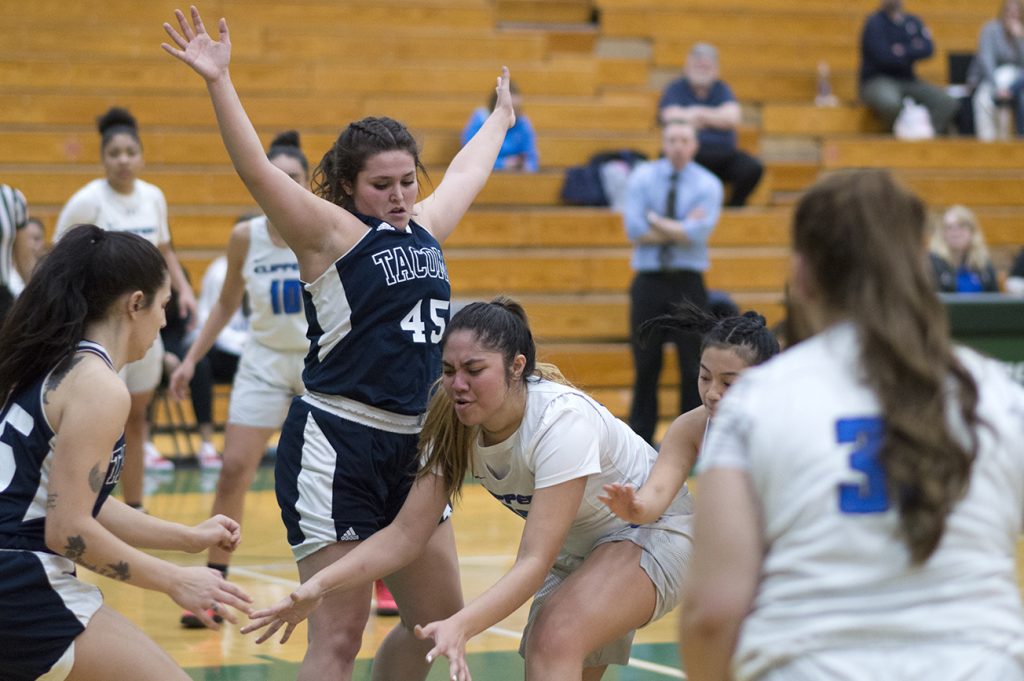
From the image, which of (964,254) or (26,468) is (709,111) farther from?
(26,468)

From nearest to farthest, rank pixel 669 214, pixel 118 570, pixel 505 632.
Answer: pixel 118 570 < pixel 505 632 < pixel 669 214

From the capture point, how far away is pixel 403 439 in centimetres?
363

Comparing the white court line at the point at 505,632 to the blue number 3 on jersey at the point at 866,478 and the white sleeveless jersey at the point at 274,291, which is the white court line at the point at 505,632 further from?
the blue number 3 on jersey at the point at 866,478

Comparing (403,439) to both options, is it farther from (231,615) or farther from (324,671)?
(231,615)

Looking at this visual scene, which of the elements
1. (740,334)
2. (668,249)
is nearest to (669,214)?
(668,249)

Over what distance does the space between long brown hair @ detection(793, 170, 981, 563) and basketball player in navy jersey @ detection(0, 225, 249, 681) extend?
4.64ft

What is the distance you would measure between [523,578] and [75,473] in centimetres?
95

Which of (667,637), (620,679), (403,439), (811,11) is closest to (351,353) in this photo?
(403,439)

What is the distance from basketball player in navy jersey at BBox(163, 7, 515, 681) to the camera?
3539 mm

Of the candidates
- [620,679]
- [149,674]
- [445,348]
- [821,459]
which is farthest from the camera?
[620,679]

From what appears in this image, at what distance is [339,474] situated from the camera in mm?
3582

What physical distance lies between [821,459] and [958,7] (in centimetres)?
1389

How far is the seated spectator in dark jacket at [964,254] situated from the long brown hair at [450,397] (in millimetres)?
7100

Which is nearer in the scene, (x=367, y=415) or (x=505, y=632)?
(x=367, y=415)
